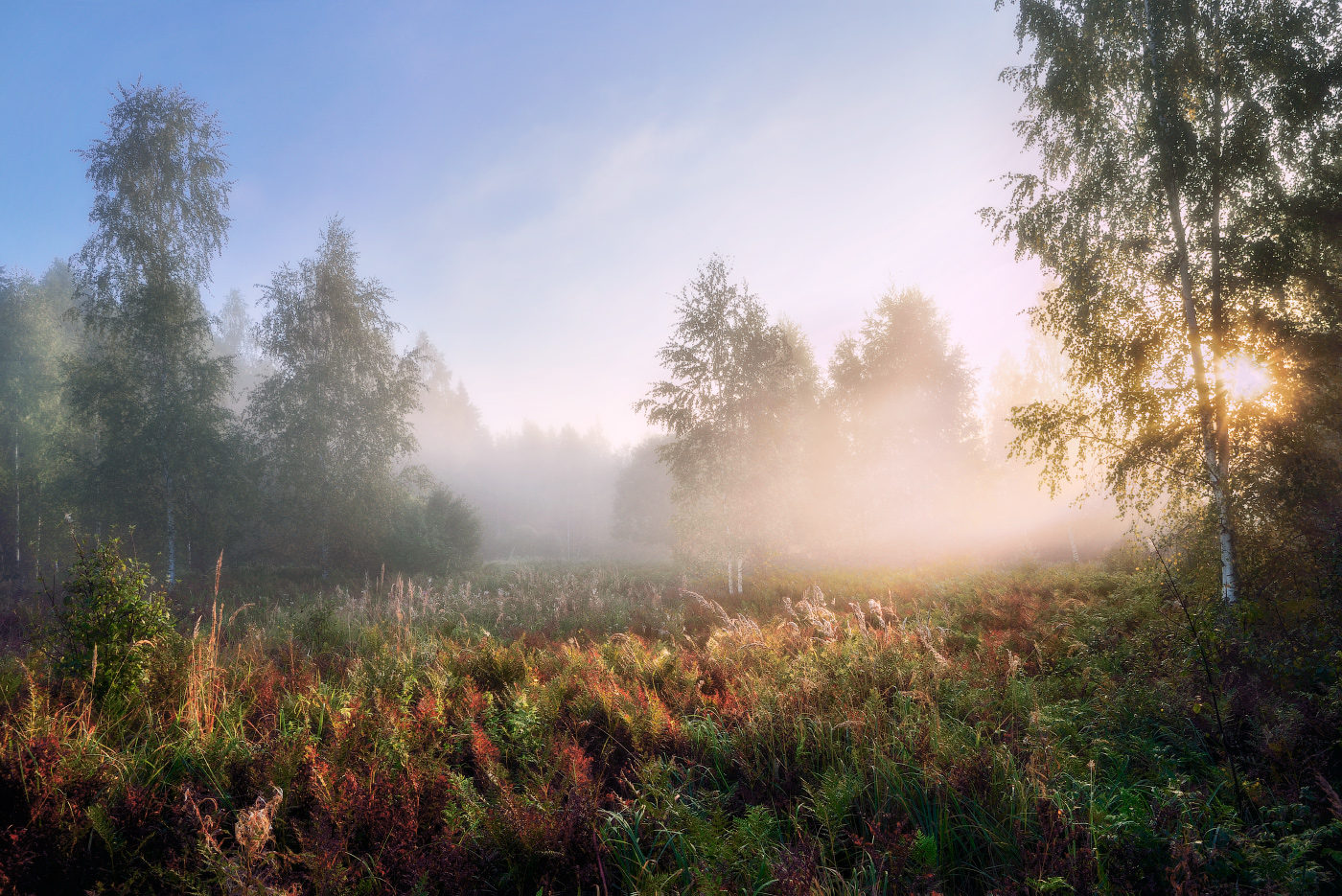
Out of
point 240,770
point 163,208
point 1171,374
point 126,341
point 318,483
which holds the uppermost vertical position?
point 163,208

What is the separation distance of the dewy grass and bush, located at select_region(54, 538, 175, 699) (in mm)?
173

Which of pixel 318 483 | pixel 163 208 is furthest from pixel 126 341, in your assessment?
pixel 318 483

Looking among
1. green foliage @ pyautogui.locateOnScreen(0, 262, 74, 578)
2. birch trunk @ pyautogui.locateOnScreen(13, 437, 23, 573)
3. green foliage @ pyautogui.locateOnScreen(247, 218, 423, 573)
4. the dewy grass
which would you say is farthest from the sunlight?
birch trunk @ pyautogui.locateOnScreen(13, 437, 23, 573)

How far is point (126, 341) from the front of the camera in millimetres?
13336

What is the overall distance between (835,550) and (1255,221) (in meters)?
16.5

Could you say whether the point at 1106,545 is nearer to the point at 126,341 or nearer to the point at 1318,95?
the point at 1318,95

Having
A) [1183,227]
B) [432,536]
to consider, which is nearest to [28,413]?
[432,536]

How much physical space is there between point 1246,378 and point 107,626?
41.2 feet

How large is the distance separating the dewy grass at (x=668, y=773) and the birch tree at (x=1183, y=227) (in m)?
2.78

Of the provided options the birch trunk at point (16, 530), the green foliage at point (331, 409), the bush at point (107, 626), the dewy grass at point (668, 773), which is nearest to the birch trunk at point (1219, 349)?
the dewy grass at point (668, 773)

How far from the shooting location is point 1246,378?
6.54m

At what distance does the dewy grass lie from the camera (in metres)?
2.37

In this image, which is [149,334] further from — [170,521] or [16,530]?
[16,530]

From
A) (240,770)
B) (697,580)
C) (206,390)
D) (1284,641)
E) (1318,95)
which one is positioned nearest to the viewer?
(240,770)
